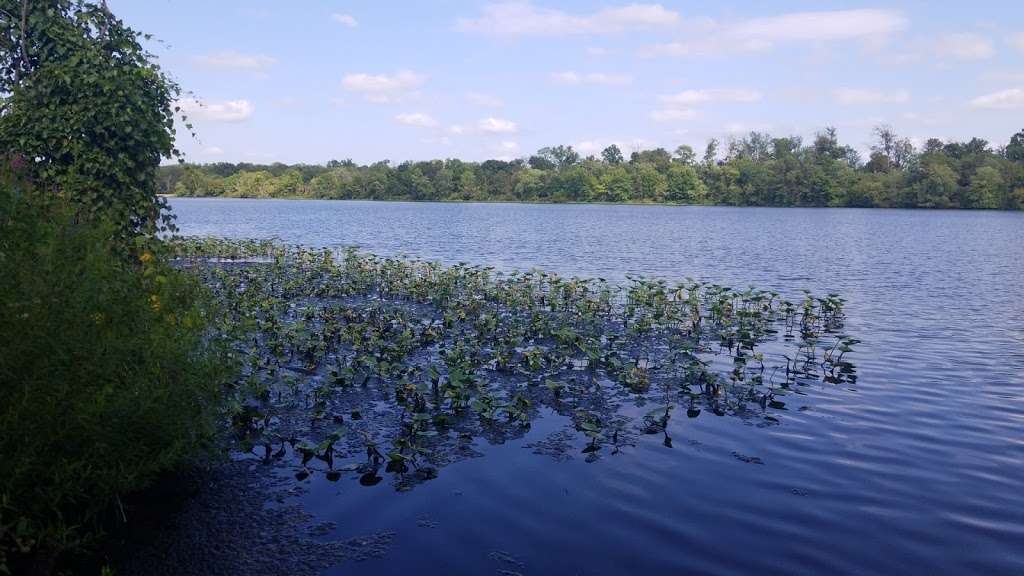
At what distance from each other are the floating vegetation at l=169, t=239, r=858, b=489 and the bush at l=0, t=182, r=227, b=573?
2.21 meters

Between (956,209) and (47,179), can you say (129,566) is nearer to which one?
(47,179)

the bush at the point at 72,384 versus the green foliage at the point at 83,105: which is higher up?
the green foliage at the point at 83,105

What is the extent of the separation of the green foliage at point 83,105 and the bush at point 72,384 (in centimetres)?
453

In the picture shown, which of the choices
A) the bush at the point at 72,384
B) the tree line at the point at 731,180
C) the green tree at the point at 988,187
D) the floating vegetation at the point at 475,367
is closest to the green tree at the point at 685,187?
the tree line at the point at 731,180

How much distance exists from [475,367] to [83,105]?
28.1 feet

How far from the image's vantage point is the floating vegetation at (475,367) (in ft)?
36.5

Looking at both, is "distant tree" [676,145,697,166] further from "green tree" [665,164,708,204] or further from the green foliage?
the green foliage

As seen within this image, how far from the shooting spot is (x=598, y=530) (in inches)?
342

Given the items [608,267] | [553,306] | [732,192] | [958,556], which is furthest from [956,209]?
[958,556]

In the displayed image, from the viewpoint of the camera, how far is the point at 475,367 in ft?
49.5

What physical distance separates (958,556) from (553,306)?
49.0 ft

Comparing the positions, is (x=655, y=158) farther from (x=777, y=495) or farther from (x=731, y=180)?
(x=777, y=495)

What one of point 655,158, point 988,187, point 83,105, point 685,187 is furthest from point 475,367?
point 655,158

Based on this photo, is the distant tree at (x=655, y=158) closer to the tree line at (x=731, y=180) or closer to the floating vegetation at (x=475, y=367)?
the tree line at (x=731, y=180)
